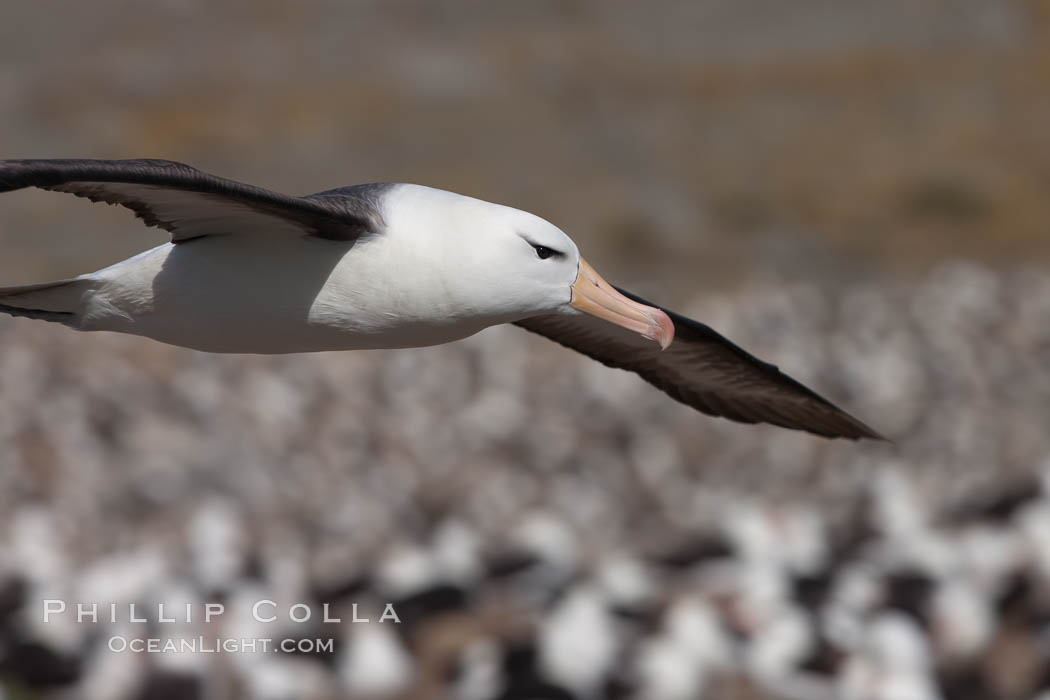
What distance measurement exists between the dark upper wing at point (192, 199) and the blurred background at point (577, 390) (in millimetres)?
4020

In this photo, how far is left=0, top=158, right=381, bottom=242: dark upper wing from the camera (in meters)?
2.73

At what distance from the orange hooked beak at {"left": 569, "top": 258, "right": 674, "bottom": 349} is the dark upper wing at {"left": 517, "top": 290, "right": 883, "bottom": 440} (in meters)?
0.80

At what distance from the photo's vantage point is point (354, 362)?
15.9 m

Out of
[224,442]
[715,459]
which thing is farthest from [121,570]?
[715,459]

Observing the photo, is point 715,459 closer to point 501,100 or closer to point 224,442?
point 224,442

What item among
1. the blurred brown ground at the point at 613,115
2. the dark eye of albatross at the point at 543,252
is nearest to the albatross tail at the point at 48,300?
the dark eye of albatross at the point at 543,252

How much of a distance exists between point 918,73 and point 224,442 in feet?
73.6

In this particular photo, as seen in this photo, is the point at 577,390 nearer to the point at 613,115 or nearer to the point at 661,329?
the point at 661,329

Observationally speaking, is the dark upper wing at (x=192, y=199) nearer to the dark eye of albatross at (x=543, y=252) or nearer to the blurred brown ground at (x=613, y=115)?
the dark eye of albatross at (x=543, y=252)

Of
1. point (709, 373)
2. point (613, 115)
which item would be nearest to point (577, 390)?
point (709, 373)

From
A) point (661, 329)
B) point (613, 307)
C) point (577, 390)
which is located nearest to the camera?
point (613, 307)

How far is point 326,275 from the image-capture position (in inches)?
126

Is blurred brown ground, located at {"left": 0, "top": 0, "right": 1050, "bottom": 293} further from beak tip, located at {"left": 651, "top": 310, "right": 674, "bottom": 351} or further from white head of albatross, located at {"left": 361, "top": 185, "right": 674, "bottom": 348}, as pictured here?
white head of albatross, located at {"left": 361, "top": 185, "right": 674, "bottom": 348}

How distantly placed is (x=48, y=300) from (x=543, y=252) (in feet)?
4.11
